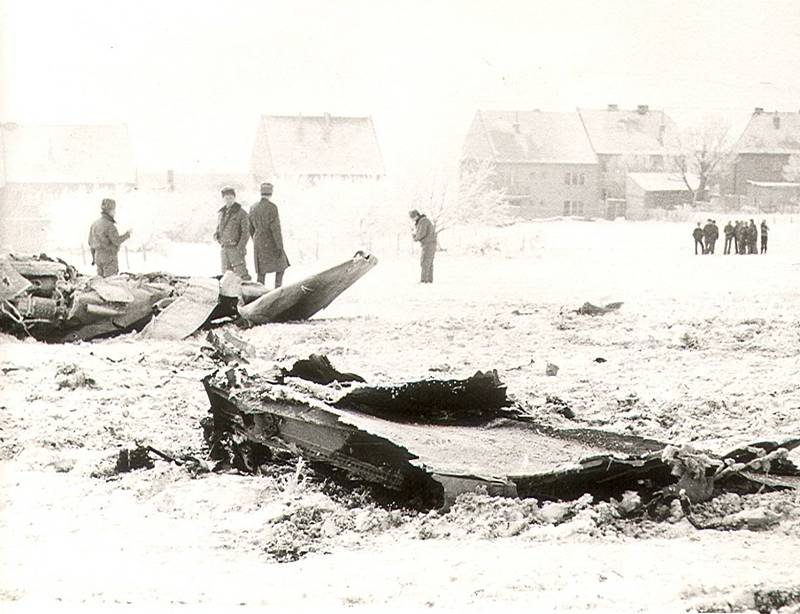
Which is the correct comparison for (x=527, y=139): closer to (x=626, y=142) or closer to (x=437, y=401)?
(x=626, y=142)

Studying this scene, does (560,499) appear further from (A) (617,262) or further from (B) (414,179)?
(B) (414,179)

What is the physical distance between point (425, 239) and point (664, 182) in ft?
11.9

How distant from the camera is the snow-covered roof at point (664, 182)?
35.8 ft

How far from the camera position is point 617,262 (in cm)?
921

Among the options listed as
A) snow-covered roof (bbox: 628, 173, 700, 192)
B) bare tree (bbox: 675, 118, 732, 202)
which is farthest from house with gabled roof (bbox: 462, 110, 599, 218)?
bare tree (bbox: 675, 118, 732, 202)

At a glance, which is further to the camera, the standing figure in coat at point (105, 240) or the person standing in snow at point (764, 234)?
the person standing in snow at point (764, 234)

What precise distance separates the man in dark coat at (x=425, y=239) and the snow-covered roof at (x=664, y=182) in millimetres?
3136

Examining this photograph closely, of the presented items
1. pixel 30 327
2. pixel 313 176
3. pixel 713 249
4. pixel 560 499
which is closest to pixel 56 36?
pixel 30 327

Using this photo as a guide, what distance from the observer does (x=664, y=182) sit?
11586 mm

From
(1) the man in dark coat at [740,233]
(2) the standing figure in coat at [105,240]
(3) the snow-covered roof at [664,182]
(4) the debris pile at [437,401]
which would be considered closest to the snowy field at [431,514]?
(4) the debris pile at [437,401]

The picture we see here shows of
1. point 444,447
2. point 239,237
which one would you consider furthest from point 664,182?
point 444,447

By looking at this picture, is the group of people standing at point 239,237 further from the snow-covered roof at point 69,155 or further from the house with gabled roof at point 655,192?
the house with gabled roof at point 655,192

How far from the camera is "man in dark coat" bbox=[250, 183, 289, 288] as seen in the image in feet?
28.0

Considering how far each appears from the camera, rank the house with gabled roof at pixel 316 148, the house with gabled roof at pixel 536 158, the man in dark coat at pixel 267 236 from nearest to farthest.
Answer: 1. the man in dark coat at pixel 267 236
2. the house with gabled roof at pixel 316 148
3. the house with gabled roof at pixel 536 158
